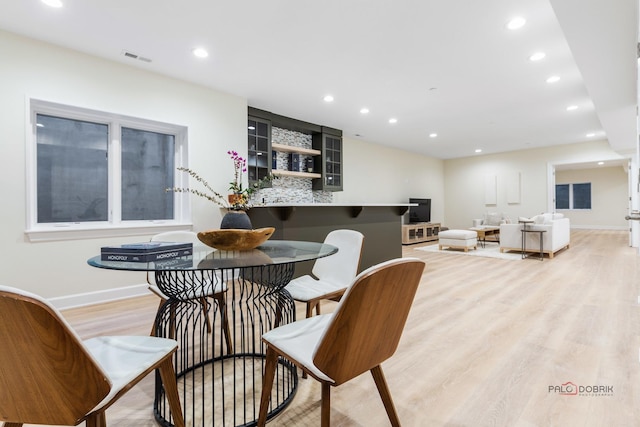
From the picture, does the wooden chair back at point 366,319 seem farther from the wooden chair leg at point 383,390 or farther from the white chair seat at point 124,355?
the white chair seat at point 124,355

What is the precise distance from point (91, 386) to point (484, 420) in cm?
159

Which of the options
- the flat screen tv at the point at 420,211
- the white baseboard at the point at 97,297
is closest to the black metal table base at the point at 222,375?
the white baseboard at the point at 97,297

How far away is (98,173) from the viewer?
11.5 ft

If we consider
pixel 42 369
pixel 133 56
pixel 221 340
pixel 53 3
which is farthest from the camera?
pixel 133 56

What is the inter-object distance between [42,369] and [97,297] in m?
3.02

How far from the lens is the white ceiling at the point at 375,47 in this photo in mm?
2488

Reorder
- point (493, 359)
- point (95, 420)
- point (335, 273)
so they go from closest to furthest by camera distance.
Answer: point (95, 420)
point (493, 359)
point (335, 273)

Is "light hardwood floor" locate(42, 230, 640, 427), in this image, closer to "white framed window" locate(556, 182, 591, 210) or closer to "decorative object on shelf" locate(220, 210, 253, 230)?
"decorative object on shelf" locate(220, 210, 253, 230)

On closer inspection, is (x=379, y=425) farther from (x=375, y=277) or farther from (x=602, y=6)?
(x=602, y=6)

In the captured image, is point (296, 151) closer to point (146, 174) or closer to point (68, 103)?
point (146, 174)

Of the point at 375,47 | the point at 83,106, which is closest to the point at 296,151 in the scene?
the point at 375,47

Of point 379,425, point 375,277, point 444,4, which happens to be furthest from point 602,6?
point 379,425

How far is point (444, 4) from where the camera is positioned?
2469mm

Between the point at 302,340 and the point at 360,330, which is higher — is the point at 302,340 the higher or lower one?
the lower one
